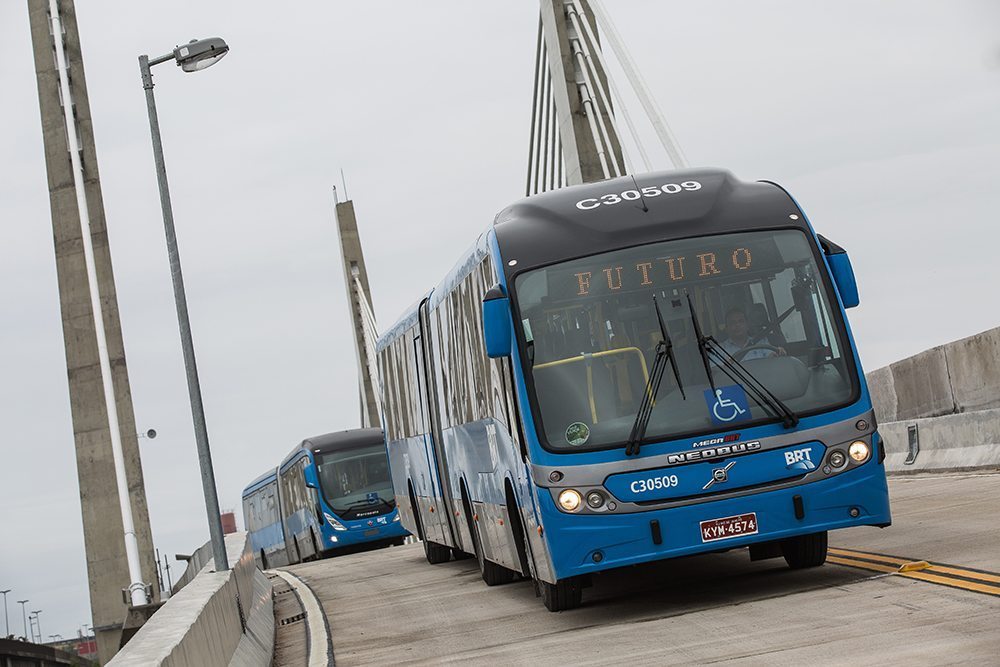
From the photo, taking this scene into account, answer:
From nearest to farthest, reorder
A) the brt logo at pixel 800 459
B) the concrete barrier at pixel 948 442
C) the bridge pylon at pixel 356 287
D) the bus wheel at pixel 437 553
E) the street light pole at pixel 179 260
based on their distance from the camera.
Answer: the brt logo at pixel 800 459 < the street light pole at pixel 179 260 < the concrete barrier at pixel 948 442 < the bus wheel at pixel 437 553 < the bridge pylon at pixel 356 287

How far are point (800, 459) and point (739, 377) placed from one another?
681 millimetres

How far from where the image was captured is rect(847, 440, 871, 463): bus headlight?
38.1 ft

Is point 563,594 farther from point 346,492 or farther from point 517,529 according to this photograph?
point 346,492

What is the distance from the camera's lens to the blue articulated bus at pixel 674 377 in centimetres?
1150

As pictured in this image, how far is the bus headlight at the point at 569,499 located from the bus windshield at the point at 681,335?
1.07ft

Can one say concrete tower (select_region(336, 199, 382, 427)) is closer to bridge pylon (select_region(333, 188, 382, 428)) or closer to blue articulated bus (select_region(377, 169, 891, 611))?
bridge pylon (select_region(333, 188, 382, 428))

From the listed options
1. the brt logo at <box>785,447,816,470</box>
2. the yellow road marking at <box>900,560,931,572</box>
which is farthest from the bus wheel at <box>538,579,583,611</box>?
the yellow road marking at <box>900,560,931,572</box>

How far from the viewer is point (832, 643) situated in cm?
902

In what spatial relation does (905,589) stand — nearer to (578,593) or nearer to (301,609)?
(578,593)

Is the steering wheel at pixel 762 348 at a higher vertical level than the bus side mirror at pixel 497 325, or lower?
lower

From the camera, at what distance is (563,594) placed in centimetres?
1261

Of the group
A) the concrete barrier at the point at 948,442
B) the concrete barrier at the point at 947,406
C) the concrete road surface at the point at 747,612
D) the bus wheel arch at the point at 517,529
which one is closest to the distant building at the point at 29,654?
the concrete road surface at the point at 747,612

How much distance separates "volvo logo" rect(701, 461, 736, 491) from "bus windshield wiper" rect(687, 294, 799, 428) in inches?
18.2

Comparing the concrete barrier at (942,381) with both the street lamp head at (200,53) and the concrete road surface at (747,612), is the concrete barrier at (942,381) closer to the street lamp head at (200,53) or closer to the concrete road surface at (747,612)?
the concrete road surface at (747,612)
